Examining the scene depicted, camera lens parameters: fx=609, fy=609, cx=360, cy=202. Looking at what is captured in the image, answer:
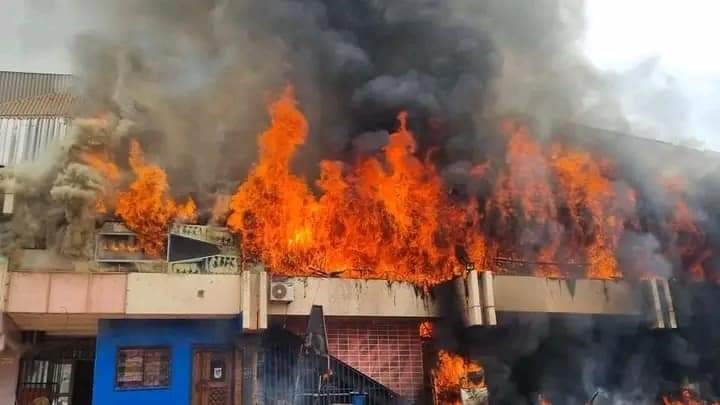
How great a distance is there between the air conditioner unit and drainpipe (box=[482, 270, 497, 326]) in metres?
4.57

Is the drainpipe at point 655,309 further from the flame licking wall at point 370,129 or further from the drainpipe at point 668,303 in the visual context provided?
the flame licking wall at point 370,129

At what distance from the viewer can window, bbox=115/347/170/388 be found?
1347cm

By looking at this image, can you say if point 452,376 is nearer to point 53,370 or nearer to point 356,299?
point 356,299

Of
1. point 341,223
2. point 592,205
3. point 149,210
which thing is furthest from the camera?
point 592,205

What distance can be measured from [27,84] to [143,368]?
17.2 m

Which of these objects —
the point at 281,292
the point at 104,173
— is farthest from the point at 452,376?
the point at 104,173

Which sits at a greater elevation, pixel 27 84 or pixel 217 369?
pixel 27 84

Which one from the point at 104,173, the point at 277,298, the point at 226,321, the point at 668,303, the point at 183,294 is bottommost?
the point at 226,321

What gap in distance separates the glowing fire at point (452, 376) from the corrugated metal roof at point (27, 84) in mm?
19169

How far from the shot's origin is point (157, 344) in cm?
1383

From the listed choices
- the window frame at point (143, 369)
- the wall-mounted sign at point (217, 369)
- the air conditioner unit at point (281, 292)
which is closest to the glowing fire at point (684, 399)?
the air conditioner unit at point (281, 292)

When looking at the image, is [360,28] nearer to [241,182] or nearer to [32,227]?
[241,182]

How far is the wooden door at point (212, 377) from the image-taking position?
45.6 feet

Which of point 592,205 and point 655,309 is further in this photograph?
point 592,205
